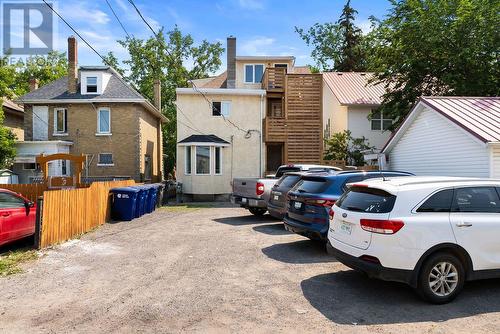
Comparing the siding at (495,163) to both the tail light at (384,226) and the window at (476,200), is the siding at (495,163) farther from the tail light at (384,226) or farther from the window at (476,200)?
the tail light at (384,226)

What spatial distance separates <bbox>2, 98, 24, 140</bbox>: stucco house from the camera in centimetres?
2884

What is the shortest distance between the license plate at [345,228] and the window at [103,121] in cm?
2260

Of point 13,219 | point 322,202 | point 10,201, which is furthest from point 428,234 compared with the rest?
point 10,201

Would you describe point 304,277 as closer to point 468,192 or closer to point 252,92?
point 468,192

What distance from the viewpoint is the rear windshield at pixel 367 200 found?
5.57 m

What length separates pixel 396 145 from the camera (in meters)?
15.3

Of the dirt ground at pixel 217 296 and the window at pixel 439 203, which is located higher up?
the window at pixel 439 203

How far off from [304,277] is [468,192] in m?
2.94

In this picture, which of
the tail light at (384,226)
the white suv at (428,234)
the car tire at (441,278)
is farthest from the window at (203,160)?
the car tire at (441,278)

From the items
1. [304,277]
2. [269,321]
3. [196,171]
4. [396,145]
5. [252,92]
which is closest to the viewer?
[269,321]

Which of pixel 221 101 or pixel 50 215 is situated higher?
pixel 221 101

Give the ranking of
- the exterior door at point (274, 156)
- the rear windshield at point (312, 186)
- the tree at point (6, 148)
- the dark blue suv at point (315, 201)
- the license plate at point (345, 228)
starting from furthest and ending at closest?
the exterior door at point (274, 156) < the tree at point (6, 148) < the rear windshield at point (312, 186) < the dark blue suv at point (315, 201) < the license plate at point (345, 228)

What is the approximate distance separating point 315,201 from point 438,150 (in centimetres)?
608

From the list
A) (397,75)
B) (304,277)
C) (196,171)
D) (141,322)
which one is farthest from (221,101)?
(141,322)
